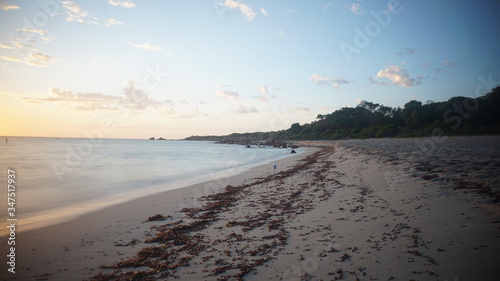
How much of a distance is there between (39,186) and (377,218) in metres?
16.1

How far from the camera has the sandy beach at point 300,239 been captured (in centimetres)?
335

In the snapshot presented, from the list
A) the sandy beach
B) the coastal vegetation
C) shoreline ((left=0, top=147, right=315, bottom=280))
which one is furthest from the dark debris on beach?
the coastal vegetation

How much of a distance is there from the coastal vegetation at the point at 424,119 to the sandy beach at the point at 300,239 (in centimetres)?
3897

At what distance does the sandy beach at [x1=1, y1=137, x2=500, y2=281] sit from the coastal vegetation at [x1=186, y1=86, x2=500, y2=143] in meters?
39.0

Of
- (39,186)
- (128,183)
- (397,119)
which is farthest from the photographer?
(397,119)

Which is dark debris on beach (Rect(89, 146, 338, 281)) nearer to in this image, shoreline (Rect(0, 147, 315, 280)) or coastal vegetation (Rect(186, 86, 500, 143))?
shoreline (Rect(0, 147, 315, 280))

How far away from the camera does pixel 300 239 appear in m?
4.52

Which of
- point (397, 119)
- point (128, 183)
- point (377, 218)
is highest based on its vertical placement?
point (397, 119)

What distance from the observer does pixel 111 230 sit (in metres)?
5.75

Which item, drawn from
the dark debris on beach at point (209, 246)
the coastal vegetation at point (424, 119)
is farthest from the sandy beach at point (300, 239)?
the coastal vegetation at point (424, 119)

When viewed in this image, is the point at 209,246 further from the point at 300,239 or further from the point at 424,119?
the point at 424,119

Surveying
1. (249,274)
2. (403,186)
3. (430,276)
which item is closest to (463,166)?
(403,186)

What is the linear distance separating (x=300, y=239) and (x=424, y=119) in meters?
61.2

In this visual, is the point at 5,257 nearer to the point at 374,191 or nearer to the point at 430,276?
the point at 430,276
